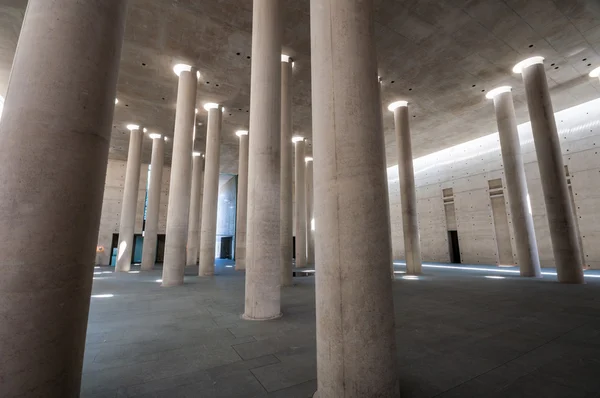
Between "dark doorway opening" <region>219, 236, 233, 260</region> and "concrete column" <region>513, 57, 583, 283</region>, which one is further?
"dark doorway opening" <region>219, 236, 233, 260</region>

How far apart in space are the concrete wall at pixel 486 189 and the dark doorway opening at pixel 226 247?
21145 millimetres

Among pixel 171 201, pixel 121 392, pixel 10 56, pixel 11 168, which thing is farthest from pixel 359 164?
pixel 10 56

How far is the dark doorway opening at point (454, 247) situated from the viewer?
25.5m

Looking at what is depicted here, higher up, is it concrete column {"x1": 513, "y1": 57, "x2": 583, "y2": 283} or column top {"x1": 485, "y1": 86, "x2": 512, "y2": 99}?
column top {"x1": 485, "y1": 86, "x2": 512, "y2": 99}

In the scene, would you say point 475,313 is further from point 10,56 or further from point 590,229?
point 10,56

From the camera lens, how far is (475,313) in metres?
6.20

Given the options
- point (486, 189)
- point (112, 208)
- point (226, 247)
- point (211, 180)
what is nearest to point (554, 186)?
point (486, 189)

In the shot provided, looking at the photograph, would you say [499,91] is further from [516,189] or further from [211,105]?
[211,105]

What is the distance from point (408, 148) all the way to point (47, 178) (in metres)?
17.3

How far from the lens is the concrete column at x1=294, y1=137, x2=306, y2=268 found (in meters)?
21.9

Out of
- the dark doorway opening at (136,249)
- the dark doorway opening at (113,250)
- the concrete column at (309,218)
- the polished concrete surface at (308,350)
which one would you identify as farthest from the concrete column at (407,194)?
the dark doorway opening at (136,249)

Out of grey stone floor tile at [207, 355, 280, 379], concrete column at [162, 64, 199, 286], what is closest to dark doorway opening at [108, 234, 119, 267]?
concrete column at [162, 64, 199, 286]

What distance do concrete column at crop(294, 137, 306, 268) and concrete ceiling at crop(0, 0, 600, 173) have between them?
4.44 meters

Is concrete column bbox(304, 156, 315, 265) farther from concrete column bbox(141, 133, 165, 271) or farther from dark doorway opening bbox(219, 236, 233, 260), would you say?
dark doorway opening bbox(219, 236, 233, 260)
